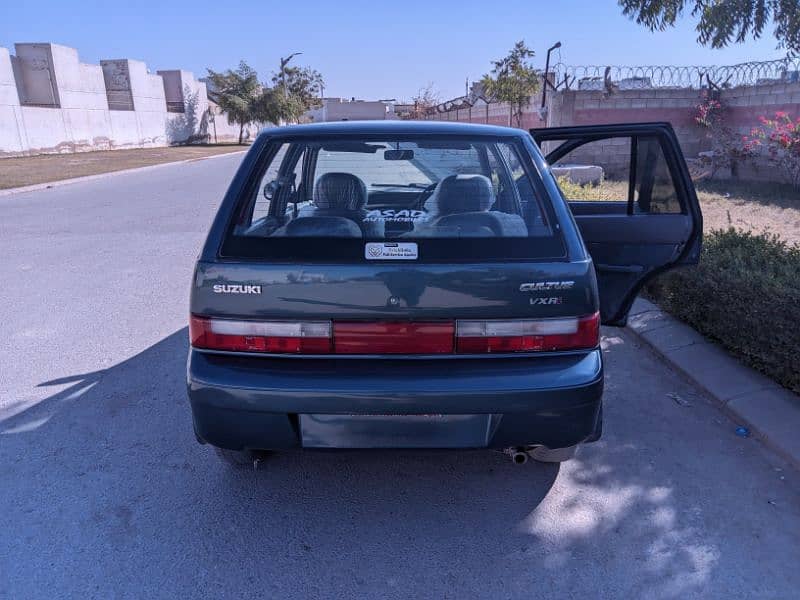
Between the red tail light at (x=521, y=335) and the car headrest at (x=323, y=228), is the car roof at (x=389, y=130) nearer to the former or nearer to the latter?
the car headrest at (x=323, y=228)

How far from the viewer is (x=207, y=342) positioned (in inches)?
94.5

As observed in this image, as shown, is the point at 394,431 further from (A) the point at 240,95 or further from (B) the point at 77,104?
(A) the point at 240,95

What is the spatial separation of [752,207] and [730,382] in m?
7.31

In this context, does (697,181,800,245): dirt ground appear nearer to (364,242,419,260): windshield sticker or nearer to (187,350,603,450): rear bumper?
(187,350,603,450): rear bumper

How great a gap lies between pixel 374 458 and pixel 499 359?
→ 3.40 feet

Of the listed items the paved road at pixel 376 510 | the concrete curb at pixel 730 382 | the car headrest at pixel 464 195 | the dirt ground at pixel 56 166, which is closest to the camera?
the paved road at pixel 376 510

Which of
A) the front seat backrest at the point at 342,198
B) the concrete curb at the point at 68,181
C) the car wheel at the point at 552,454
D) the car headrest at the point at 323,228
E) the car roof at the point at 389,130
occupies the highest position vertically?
the car roof at the point at 389,130

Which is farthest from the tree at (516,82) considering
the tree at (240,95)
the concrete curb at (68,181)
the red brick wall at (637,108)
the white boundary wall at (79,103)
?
the tree at (240,95)

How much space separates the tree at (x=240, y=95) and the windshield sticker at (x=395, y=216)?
48.9 m

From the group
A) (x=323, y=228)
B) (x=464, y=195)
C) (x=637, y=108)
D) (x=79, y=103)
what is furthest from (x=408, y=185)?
(x=79, y=103)

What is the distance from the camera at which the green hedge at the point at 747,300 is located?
346cm

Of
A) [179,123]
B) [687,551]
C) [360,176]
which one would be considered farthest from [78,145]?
[687,551]

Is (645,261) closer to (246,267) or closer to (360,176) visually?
(360,176)

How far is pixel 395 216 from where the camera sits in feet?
8.81
